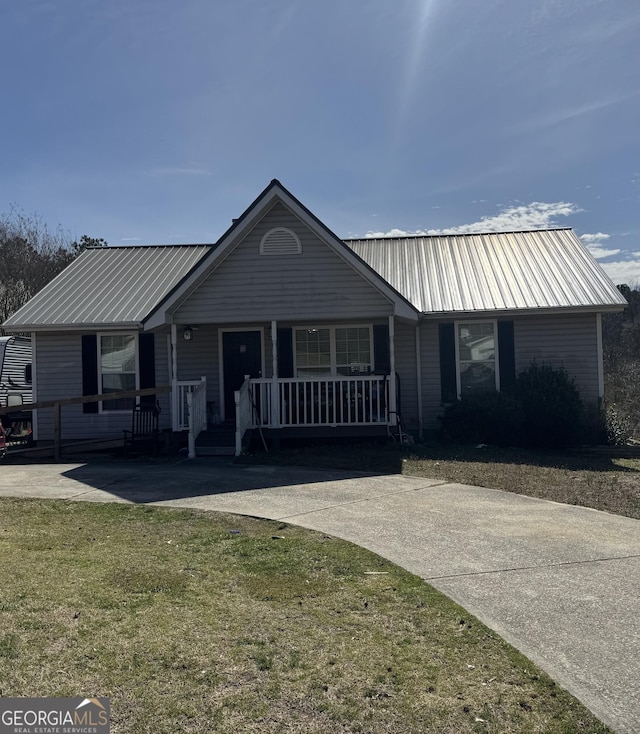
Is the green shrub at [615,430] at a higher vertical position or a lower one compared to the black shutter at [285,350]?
lower

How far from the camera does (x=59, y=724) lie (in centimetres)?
322

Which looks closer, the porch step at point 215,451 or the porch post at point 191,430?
the porch post at point 191,430

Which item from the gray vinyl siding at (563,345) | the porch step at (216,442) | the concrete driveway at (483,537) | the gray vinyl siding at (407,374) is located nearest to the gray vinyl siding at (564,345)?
the gray vinyl siding at (563,345)

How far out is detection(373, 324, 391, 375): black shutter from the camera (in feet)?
49.1

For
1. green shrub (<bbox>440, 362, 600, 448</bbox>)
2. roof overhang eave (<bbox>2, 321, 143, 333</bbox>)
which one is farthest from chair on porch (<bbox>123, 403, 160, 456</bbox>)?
green shrub (<bbox>440, 362, 600, 448</bbox>)

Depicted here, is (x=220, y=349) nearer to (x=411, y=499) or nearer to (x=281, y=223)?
(x=281, y=223)

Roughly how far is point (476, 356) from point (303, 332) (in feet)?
13.8

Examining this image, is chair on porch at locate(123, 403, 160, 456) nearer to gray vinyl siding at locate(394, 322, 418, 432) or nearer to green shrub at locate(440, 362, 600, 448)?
gray vinyl siding at locate(394, 322, 418, 432)

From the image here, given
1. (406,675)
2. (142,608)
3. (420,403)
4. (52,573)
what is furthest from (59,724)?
(420,403)

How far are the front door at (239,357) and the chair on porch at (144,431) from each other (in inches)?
77.6

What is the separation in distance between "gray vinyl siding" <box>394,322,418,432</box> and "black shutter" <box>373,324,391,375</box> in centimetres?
46

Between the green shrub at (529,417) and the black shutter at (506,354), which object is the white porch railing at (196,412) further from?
the black shutter at (506,354)

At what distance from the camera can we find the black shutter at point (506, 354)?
14.9 m

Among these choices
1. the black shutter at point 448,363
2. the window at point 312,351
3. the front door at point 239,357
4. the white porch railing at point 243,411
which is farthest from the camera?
the front door at point 239,357
